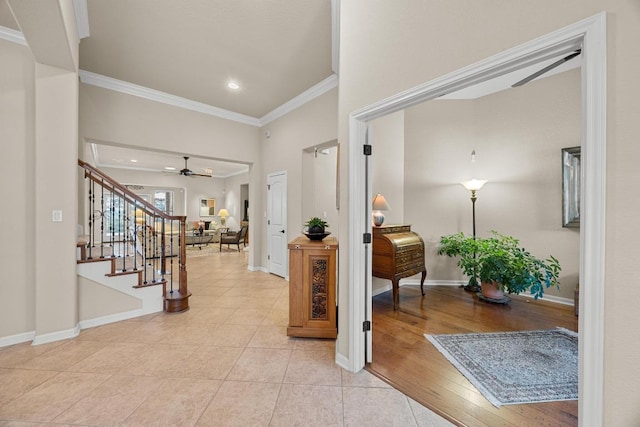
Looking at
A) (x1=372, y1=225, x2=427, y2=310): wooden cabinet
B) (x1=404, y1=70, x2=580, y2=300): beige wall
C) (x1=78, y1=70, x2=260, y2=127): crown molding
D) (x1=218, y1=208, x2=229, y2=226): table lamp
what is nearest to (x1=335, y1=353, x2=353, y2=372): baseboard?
(x1=372, y1=225, x2=427, y2=310): wooden cabinet

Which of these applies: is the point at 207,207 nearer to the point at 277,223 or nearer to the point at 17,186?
the point at 277,223

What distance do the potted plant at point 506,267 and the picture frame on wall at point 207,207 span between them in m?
10.5

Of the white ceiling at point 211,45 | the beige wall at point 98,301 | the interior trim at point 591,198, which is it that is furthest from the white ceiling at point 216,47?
the beige wall at point 98,301

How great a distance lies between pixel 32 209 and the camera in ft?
8.40

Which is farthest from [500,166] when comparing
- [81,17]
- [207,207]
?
[207,207]

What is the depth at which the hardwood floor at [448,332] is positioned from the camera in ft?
5.26

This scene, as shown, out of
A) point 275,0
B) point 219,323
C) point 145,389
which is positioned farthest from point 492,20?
point 219,323

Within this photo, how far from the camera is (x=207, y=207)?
11375mm

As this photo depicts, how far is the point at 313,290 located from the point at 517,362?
1.86 meters

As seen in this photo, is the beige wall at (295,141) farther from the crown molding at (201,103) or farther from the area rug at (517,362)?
the area rug at (517,362)

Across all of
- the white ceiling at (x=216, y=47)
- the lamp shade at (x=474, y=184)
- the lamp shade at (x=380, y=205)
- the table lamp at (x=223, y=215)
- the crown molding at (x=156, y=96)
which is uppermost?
the white ceiling at (x=216, y=47)

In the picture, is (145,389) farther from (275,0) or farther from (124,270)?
(275,0)

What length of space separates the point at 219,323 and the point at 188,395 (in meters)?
1.19

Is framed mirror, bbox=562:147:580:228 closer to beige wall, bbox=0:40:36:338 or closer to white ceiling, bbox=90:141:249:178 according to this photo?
beige wall, bbox=0:40:36:338
